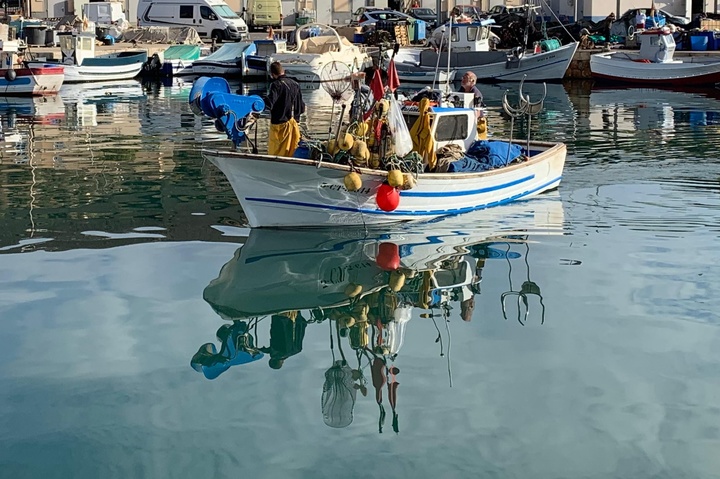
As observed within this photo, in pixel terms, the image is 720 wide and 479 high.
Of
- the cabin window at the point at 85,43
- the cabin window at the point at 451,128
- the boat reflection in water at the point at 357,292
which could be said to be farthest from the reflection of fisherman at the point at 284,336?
the cabin window at the point at 85,43

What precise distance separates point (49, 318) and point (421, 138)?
5299 mm

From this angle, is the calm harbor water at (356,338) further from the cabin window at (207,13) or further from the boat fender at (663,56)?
the cabin window at (207,13)

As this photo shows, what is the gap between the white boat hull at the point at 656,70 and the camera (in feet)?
122

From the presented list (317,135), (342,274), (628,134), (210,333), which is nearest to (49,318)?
(210,333)

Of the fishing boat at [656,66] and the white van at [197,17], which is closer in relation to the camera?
the fishing boat at [656,66]

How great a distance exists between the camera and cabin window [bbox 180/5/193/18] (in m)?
53.4

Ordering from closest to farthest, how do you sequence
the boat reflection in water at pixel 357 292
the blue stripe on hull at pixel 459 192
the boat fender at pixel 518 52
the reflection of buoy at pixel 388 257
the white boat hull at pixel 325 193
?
the boat reflection in water at pixel 357 292 → the reflection of buoy at pixel 388 257 → the white boat hull at pixel 325 193 → the blue stripe on hull at pixel 459 192 → the boat fender at pixel 518 52

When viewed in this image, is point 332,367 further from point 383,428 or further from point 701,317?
point 701,317

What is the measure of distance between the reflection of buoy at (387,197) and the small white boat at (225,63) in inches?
1219

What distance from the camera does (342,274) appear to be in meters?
11.1

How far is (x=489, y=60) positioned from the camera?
40406 mm

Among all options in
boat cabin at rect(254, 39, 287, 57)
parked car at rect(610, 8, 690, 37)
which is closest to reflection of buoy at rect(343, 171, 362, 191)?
boat cabin at rect(254, 39, 287, 57)

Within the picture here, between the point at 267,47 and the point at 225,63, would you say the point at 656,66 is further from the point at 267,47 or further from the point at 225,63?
the point at 225,63

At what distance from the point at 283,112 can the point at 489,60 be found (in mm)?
28915
